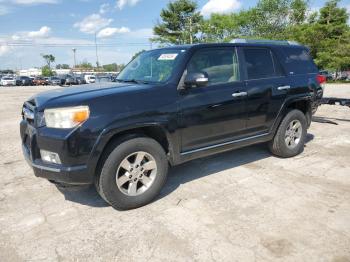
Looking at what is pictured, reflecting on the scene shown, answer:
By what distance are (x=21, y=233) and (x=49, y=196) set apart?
907 millimetres

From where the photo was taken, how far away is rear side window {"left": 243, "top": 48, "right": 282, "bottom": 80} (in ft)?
15.9

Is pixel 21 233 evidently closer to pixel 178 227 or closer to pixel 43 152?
pixel 43 152

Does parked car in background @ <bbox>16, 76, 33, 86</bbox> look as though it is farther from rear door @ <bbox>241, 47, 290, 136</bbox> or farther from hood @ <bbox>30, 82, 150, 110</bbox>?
rear door @ <bbox>241, 47, 290, 136</bbox>

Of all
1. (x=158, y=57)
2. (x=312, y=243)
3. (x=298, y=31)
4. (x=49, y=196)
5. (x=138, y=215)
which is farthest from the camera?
(x=298, y=31)

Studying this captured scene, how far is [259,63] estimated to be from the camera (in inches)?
198

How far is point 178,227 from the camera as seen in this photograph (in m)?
3.37

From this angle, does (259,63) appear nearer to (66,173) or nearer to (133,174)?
(133,174)

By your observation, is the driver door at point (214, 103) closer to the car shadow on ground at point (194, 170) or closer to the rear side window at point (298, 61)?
the car shadow on ground at point (194, 170)

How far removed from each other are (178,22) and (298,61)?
46.0 meters

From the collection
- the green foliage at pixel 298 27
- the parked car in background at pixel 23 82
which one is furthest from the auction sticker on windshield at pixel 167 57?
the parked car in background at pixel 23 82

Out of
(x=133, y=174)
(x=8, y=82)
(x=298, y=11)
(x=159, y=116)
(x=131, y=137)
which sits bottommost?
(x=133, y=174)

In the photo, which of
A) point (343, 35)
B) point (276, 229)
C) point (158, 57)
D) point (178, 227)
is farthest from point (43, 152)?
point (343, 35)

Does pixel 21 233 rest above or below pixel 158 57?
below

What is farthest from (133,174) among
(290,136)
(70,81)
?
(70,81)
